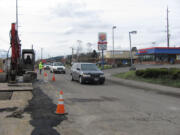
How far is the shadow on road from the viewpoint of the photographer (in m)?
5.94

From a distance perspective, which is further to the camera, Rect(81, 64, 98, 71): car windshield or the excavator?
Rect(81, 64, 98, 71): car windshield

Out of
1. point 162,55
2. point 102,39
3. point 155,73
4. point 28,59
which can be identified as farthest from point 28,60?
point 162,55

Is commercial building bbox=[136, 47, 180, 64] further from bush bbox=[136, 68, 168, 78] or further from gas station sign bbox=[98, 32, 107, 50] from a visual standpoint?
→ bush bbox=[136, 68, 168, 78]

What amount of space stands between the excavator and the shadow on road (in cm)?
664

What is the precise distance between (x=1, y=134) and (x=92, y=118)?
9.09 feet

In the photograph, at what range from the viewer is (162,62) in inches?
2266

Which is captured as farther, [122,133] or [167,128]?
[167,128]

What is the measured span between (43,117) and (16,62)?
375 inches

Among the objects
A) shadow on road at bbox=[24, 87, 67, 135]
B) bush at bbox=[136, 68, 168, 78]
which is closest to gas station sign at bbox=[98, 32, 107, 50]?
bush at bbox=[136, 68, 168, 78]

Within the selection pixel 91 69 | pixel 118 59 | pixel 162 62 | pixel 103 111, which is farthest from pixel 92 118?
pixel 118 59

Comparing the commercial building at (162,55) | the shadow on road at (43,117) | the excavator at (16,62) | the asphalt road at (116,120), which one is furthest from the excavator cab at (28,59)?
the commercial building at (162,55)

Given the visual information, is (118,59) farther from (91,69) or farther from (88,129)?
(88,129)

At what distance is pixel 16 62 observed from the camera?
16.0m

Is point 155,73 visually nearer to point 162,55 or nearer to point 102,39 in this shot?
point 102,39
